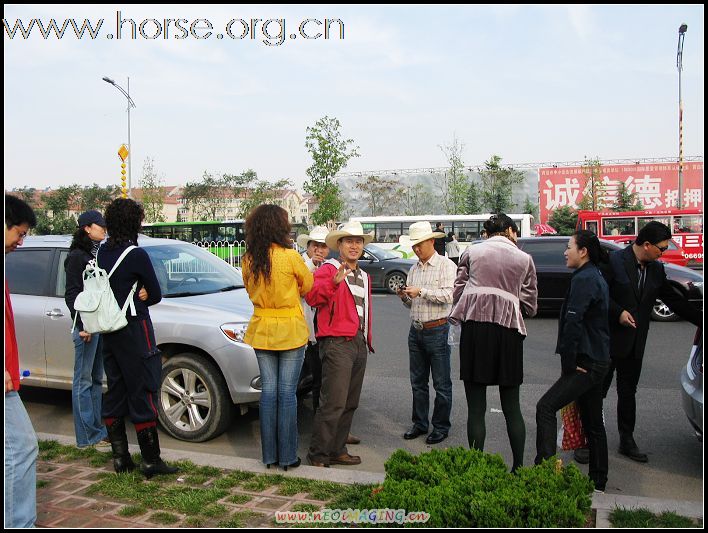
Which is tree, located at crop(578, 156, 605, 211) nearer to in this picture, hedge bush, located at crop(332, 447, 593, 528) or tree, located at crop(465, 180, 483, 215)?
tree, located at crop(465, 180, 483, 215)

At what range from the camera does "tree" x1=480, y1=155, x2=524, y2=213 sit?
4366 cm

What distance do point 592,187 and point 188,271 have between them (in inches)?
1721

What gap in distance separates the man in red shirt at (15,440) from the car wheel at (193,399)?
6.65 feet

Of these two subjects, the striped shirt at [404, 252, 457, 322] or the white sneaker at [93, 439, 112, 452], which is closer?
the white sneaker at [93, 439, 112, 452]

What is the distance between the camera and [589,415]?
4.30 meters

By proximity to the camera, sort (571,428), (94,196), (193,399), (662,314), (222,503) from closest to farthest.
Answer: (222,503), (571,428), (193,399), (662,314), (94,196)

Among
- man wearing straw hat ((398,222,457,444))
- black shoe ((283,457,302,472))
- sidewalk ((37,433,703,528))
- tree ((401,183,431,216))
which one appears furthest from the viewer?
tree ((401,183,431,216))

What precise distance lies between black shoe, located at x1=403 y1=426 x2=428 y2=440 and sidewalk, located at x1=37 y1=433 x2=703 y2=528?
46.6 inches

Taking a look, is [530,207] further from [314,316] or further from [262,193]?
[314,316]

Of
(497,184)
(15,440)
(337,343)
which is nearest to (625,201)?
(497,184)

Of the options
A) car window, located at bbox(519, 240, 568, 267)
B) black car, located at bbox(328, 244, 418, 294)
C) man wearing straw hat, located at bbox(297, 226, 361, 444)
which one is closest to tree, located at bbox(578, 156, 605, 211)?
black car, located at bbox(328, 244, 418, 294)

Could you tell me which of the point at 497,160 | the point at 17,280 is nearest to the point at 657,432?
the point at 17,280

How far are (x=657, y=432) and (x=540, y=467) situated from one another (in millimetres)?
2791

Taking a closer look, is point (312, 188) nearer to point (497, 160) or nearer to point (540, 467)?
point (497, 160)
